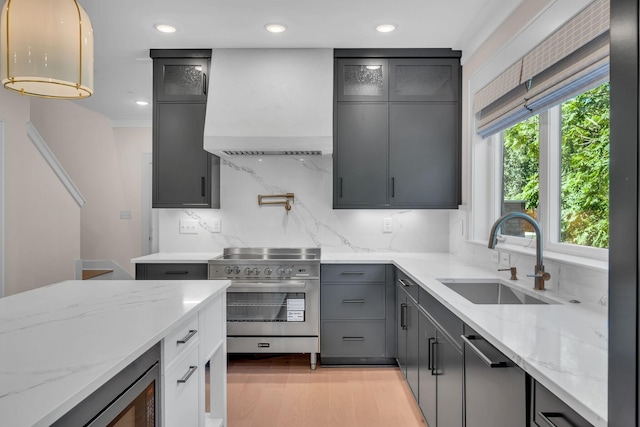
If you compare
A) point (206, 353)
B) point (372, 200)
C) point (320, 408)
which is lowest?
point (320, 408)

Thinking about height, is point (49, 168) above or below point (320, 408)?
above

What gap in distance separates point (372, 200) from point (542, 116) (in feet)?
4.96

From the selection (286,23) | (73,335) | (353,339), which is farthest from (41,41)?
(353,339)

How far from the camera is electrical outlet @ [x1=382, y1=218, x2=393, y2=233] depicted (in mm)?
3812

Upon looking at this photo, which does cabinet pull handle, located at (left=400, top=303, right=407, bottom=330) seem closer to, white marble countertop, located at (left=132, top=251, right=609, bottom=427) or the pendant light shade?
white marble countertop, located at (left=132, top=251, right=609, bottom=427)

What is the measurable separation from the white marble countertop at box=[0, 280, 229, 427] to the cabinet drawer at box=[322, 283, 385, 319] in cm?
147

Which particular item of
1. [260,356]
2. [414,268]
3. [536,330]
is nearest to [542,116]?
[414,268]

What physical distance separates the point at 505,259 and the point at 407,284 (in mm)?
636

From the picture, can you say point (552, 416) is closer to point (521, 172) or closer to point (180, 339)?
point (180, 339)

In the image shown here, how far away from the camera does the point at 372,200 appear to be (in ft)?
11.4

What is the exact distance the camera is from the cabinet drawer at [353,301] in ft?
10.7

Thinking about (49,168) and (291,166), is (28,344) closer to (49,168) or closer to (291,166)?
(291,166)

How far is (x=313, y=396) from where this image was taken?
9.11 ft

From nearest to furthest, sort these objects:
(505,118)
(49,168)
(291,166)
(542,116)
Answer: (542,116) < (505,118) < (291,166) < (49,168)
